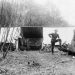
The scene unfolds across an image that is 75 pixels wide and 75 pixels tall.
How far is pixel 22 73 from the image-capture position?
7.43 m

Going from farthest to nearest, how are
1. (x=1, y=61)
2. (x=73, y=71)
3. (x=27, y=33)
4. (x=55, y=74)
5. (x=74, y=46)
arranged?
(x=27, y=33), (x=74, y=46), (x=1, y=61), (x=73, y=71), (x=55, y=74)

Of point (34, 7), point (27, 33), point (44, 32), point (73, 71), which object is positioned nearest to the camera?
point (73, 71)

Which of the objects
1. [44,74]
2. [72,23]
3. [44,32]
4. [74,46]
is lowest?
[44,74]

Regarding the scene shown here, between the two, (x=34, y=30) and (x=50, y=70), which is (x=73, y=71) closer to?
(x=50, y=70)

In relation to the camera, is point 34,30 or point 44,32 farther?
point 44,32

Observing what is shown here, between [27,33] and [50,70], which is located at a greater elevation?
[27,33]

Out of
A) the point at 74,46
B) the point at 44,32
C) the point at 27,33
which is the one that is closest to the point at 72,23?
the point at 44,32

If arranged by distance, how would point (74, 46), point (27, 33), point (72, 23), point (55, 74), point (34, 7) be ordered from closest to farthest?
point (55, 74)
point (74, 46)
point (27, 33)
point (72, 23)
point (34, 7)

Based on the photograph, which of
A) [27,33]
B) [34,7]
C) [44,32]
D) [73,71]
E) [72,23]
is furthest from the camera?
[34,7]

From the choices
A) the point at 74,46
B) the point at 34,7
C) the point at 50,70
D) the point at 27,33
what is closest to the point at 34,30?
the point at 27,33

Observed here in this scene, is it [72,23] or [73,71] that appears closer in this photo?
[73,71]

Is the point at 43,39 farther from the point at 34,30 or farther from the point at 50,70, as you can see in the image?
the point at 50,70

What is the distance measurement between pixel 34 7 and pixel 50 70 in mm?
58680

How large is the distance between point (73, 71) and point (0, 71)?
130 inches
